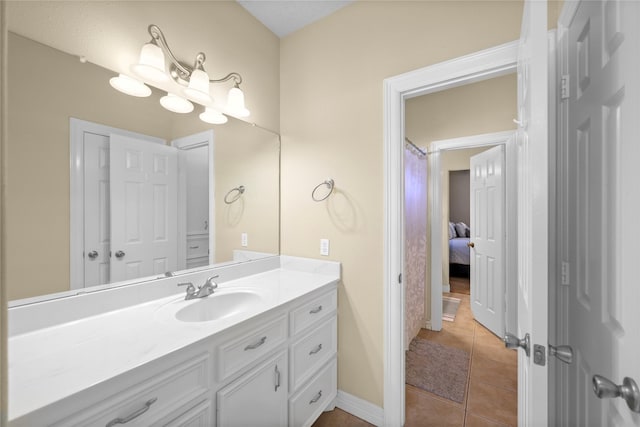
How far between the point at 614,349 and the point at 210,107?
1967 millimetres

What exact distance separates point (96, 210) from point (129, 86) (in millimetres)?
599

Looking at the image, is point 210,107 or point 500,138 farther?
point 500,138

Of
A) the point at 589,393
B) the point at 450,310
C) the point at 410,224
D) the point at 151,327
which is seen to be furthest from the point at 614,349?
the point at 450,310

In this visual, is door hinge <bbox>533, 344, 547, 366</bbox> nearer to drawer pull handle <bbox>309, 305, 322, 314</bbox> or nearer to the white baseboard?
drawer pull handle <bbox>309, 305, 322, 314</bbox>

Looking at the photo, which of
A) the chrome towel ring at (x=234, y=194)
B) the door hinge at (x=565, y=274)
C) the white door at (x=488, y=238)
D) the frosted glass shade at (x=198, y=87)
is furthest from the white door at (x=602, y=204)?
the white door at (x=488, y=238)

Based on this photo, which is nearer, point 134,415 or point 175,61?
point 134,415

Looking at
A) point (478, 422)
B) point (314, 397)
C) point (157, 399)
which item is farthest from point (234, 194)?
point (478, 422)

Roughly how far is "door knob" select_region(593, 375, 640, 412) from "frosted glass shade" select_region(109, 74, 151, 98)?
1.92 metres

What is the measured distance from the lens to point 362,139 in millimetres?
1705

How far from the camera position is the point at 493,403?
5.90 feet

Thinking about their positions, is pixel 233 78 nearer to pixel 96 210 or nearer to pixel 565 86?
pixel 96 210

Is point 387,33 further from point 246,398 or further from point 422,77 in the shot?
point 246,398

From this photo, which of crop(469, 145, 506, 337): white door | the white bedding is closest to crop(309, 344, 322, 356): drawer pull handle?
crop(469, 145, 506, 337): white door

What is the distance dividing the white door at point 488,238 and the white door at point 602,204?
1908mm
